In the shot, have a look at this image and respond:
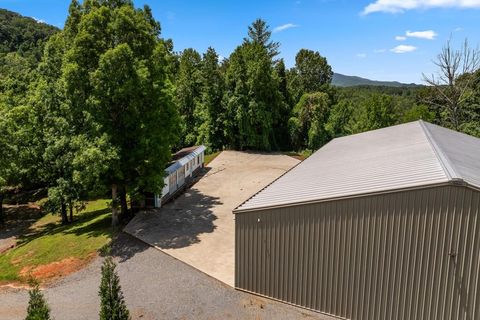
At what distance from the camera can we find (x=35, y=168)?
2502 centimetres

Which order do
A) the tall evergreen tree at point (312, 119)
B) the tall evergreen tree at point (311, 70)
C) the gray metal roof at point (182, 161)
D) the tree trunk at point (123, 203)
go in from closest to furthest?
the tree trunk at point (123, 203) → the gray metal roof at point (182, 161) → the tall evergreen tree at point (312, 119) → the tall evergreen tree at point (311, 70)

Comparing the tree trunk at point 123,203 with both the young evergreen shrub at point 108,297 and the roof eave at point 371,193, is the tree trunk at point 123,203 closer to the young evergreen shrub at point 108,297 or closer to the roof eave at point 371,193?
the roof eave at point 371,193

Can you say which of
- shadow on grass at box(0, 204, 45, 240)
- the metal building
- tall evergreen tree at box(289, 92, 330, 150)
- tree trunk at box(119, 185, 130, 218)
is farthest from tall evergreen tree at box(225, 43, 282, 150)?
the metal building

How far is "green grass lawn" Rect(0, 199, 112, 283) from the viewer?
17734 mm

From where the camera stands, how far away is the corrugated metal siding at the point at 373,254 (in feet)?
34.7

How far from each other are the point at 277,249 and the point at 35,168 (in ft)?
64.3

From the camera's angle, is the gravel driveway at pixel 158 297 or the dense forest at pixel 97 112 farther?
the dense forest at pixel 97 112

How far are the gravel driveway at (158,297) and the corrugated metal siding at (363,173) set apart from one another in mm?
3638

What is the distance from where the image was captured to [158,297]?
14.1 meters

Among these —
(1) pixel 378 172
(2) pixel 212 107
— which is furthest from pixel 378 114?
(1) pixel 378 172

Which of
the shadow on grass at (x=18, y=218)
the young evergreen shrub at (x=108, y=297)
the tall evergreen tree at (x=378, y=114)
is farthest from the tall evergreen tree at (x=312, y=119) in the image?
the young evergreen shrub at (x=108, y=297)

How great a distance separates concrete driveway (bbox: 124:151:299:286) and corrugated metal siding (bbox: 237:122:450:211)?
164 inches

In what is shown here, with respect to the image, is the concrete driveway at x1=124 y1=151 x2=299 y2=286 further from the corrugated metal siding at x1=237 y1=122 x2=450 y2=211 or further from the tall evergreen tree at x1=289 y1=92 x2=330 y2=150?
the tall evergreen tree at x1=289 y1=92 x2=330 y2=150

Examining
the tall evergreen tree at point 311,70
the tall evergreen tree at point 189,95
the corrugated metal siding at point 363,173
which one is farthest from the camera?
the tall evergreen tree at point 311,70
